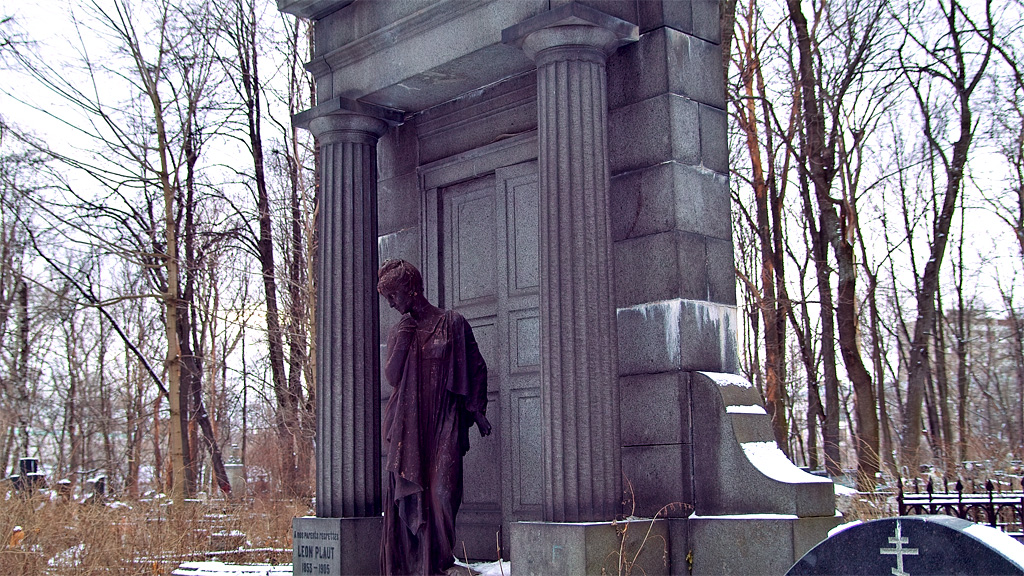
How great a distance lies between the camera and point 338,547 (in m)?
7.73

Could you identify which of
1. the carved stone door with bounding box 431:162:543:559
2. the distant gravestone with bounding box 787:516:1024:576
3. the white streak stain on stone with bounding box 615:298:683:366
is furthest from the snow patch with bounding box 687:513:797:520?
the distant gravestone with bounding box 787:516:1024:576

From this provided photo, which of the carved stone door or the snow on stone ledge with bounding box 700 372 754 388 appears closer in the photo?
the snow on stone ledge with bounding box 700 372 754 388

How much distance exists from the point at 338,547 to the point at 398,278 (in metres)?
2.12

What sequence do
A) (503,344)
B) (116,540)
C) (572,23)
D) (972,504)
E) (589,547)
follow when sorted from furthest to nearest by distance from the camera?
(116,540)
(972,504)
(503,344)
(572,23)
(589,547)

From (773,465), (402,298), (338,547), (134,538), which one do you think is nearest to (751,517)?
(773,465)

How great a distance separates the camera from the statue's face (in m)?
7.56

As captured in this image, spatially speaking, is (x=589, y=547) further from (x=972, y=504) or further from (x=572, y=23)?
(x=972, y=504)

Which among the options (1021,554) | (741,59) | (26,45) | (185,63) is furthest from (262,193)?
(1021,554)

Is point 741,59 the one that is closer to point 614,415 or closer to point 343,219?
point 343,219

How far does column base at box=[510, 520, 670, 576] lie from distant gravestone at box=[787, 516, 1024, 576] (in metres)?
2.00

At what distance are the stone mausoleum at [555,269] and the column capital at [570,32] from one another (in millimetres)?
14

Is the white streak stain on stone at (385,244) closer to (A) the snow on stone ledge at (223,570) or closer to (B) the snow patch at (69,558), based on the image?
(A) the snow on stone ledge at (223,570)

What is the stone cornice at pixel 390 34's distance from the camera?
7.73 metres

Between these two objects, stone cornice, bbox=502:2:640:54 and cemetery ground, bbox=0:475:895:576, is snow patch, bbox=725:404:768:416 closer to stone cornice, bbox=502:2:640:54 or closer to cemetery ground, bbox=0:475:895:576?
stone cornice, bbox=502:2:640:54
